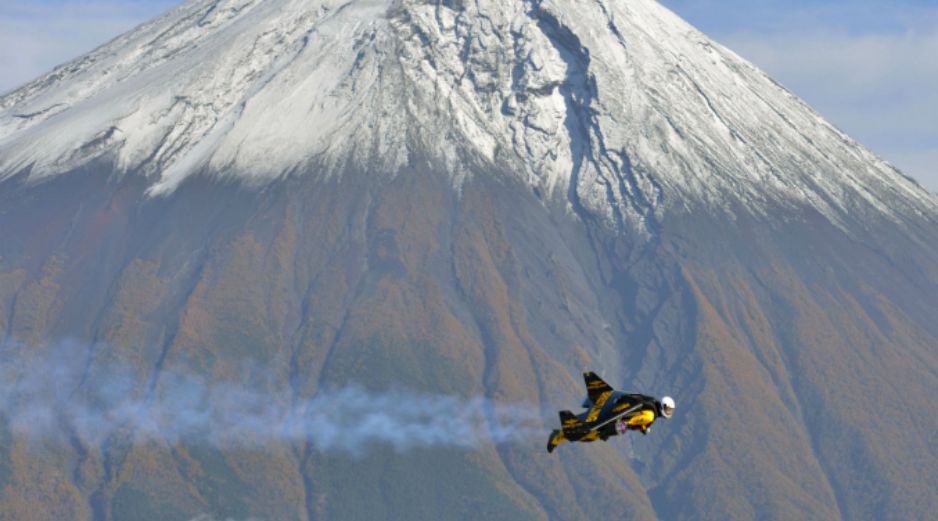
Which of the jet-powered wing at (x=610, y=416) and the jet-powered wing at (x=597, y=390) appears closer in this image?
the jet-powered wing at (x=610, y=416)

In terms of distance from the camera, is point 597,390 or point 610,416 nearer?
point 610,416

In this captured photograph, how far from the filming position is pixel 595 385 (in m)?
155

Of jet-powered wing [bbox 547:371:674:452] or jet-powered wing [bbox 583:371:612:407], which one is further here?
jet-powered wing [bbox 583:371:612:407]

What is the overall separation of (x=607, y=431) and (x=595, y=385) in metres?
6.11

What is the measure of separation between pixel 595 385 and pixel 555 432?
19.9ft

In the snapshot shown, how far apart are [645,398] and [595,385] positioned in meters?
6.97

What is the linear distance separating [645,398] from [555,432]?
7.83 meters

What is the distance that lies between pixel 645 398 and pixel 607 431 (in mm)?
4017

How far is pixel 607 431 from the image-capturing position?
491 feet

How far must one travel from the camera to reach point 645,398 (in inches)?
5861
